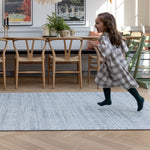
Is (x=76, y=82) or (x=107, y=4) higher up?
(x=107, y=4)

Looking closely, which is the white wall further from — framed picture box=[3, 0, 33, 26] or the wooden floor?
the wooden floor

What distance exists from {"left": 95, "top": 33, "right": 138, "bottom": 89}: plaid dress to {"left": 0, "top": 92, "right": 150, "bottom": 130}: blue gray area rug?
28cm

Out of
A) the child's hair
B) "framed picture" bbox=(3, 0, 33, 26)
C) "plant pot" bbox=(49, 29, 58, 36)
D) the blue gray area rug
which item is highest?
"framed picture" bbox=(3, 0, 33, 26)

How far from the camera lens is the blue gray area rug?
261cm

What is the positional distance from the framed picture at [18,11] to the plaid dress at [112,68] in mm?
6701

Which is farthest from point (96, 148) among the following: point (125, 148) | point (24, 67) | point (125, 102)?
point (24, 67)

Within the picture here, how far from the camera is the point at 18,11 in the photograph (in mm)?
9430

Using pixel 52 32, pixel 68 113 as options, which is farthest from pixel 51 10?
pixel 68 113

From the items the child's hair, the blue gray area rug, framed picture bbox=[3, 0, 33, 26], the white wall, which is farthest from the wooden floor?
the white wall

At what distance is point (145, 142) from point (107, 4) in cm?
834

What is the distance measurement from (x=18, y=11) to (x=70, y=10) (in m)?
1.49

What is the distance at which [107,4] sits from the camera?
10.1 m

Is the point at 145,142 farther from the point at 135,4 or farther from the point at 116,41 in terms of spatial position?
the point at 135,4

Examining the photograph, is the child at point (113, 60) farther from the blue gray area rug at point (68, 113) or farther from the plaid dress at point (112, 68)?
the blue gray area rug at point (68, 113)
